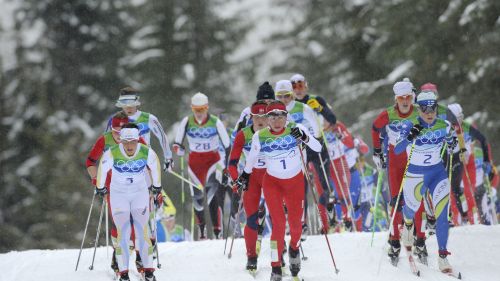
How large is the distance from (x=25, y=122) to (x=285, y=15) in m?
10.9

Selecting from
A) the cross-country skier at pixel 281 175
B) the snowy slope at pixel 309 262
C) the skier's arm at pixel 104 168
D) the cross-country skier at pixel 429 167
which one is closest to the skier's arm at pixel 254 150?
the cross-country skier at pixel 281 175

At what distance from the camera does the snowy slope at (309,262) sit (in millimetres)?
10570

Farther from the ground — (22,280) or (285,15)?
(285,15)

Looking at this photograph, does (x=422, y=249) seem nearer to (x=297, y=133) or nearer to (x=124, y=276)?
(x=297, y=133)

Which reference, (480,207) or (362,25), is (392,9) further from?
(480,207)

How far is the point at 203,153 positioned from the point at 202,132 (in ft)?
1.18

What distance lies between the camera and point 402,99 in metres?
11.0

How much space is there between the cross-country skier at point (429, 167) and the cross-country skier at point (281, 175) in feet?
4.47

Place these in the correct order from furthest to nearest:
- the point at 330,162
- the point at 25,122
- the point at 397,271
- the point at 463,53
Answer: the point at 25,122 → the point at 463,53 → the point at 330,162 → the point at 397,271

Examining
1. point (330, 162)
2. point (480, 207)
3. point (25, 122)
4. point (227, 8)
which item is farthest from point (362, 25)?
point (330, 162)

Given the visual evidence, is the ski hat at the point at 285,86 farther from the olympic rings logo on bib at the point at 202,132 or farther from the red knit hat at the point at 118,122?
the red knit hat at the point at 118,122

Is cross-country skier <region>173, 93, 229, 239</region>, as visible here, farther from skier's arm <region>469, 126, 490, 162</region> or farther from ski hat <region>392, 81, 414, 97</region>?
skier's arm <region>469, 126, 490, 162</region>

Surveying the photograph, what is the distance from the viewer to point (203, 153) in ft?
46.1

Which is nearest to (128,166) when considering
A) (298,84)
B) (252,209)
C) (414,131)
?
(252,209)
